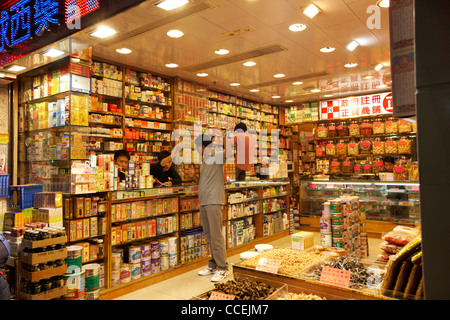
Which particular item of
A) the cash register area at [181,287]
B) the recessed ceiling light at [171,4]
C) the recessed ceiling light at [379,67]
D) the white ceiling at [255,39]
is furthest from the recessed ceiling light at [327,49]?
the cash register area at [181,287]

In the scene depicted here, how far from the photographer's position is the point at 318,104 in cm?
888

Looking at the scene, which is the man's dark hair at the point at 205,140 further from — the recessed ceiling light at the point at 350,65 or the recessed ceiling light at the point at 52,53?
the recessed ceiling light at the point at 350,65

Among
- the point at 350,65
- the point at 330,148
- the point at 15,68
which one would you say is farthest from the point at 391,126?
the point at 15,68

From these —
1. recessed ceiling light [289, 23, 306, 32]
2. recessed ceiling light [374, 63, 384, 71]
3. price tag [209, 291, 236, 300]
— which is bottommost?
price tag [209, 291, 236, 300]

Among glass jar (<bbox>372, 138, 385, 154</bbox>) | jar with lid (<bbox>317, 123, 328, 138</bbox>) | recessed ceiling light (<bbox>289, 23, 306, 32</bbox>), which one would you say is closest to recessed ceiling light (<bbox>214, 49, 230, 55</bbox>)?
recessed ceiling light (<bbox>289, 23, 306, 32</bbox>)

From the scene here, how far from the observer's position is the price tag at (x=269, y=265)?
227 cm

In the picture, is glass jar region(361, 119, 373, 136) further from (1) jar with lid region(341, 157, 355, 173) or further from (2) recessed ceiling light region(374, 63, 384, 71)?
(2) recessed ceiling light region(374, 63, 384, 71)

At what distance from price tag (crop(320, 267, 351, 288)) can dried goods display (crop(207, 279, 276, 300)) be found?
359mm

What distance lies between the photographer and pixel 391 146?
7953mm

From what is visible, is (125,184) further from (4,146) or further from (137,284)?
(4,146)

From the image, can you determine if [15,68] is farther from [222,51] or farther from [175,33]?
[222,51]

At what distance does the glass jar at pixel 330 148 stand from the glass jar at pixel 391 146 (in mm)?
1288

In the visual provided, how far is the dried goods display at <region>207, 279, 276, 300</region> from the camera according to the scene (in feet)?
6.54
